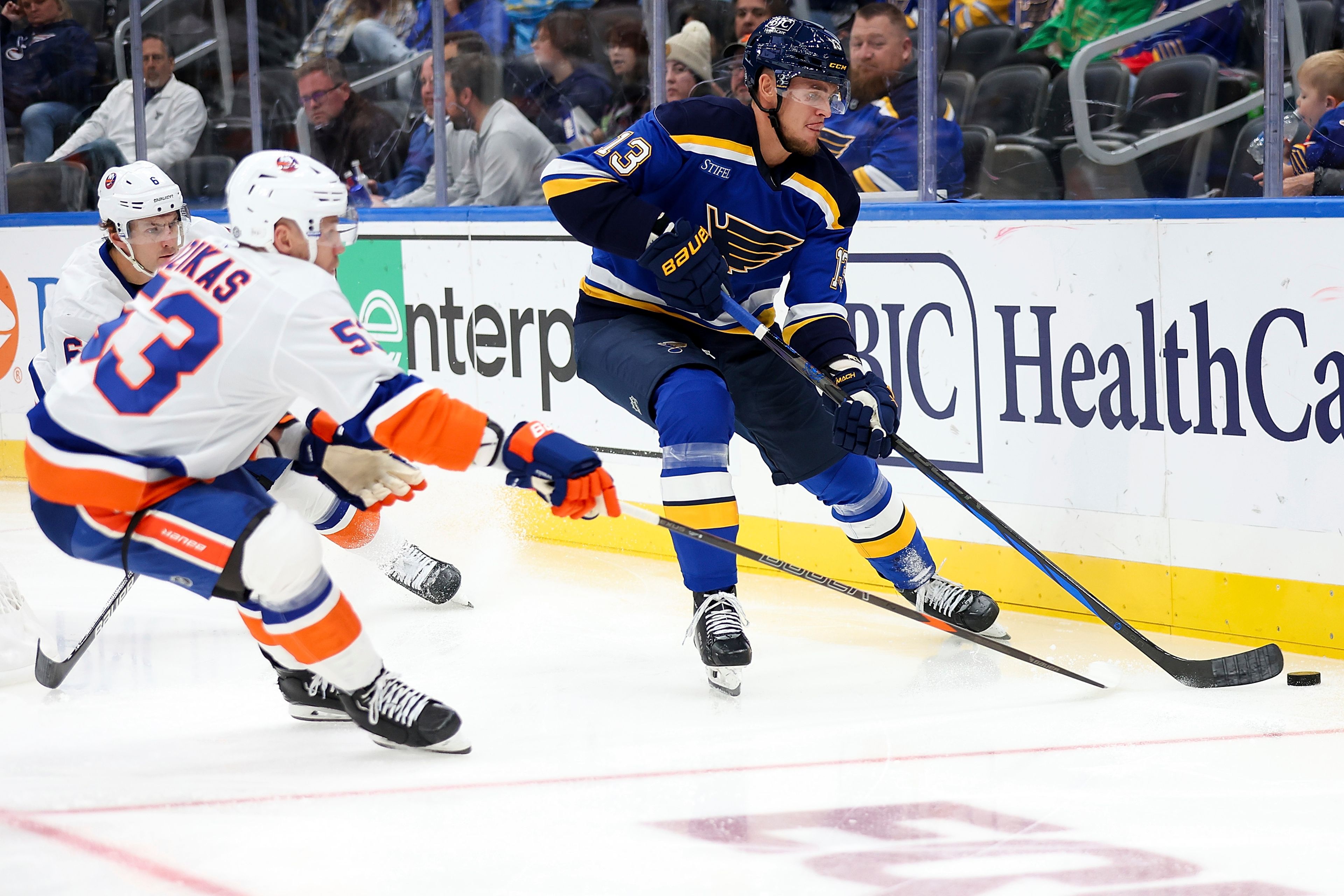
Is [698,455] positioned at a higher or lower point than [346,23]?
lower

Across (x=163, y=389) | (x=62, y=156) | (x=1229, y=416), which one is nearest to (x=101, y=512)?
(x=163, y=389)

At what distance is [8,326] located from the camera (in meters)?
6.23

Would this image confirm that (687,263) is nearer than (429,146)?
Yes

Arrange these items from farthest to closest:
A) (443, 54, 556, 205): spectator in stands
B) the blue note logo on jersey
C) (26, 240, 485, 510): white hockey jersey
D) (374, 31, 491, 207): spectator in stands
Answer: (374, 31, 491, 207): spectator in stands
(443, 54, 556, 205): spectator in stands
the blue note logo on jersey
(26, 240, 485, 510): white hockey jersey

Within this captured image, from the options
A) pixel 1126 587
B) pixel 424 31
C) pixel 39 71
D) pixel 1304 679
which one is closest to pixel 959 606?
pixel 1126 587

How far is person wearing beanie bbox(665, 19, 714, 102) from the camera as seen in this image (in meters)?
4.41

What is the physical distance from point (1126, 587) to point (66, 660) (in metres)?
2.36

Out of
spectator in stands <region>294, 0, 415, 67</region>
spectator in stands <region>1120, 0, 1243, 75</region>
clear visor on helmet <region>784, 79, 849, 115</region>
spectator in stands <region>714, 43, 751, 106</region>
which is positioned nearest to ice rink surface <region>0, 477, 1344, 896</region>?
clear visor on helmet <region>784, 79, 849, 115</region>

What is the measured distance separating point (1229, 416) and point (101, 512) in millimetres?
2252

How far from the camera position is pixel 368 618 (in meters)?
3.96

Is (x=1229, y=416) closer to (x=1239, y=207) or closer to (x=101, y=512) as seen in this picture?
(x=1239, y=207)

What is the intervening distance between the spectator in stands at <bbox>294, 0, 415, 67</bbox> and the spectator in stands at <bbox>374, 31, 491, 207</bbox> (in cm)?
17

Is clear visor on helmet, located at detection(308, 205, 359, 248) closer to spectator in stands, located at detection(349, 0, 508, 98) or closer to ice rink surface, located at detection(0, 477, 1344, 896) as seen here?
ice rink surface, located at detection(0, 477, 1344, 896)

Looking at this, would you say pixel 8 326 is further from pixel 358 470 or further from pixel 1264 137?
pixel 1264 137
